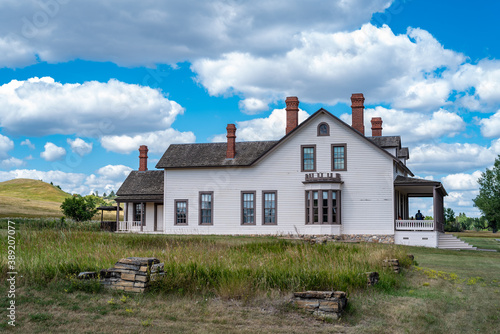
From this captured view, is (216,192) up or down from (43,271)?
up

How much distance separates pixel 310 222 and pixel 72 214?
34947mm

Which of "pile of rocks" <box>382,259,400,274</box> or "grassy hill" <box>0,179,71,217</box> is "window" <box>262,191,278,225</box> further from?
"grassy hill" <box>0,179,71,217</box>

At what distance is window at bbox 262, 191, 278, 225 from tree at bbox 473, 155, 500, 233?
22550 mm

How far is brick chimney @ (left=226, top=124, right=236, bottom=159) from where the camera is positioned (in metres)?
35.2

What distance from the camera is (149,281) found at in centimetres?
1093

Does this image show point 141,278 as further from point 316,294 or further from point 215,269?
point 316,294

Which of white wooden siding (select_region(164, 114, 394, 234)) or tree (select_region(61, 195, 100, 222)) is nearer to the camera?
white wooden siding (select_region(164, 114, 394, 234))

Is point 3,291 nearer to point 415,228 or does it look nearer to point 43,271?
point 43,271

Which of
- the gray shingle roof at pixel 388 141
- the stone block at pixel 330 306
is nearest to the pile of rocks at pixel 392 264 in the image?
the stone block at pixel 330 306

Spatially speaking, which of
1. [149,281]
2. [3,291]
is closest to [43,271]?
[3,291]

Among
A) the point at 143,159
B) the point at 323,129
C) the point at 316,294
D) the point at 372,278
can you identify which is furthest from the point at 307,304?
the point at 143,159

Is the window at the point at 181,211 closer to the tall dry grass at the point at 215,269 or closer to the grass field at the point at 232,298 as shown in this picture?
the tall dry grass at the point at 215,269

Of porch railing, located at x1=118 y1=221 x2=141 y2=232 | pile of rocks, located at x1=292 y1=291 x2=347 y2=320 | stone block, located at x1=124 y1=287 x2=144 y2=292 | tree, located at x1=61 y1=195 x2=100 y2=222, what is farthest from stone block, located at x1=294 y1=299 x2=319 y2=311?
tree, located at x1=61 y1=195 x2=100 y2=222

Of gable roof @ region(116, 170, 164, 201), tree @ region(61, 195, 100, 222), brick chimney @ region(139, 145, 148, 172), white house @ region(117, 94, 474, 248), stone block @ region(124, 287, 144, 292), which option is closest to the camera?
stone block @ region(124, 287, 144, 292)
